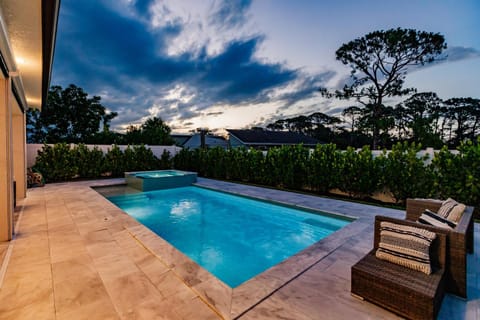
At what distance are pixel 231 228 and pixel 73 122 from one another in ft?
72.3

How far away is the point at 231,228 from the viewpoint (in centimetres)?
566

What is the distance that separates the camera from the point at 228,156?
11484 millimetres

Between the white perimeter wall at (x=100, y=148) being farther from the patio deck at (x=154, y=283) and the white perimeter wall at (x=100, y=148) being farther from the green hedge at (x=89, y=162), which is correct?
the patio deck at (x=154, y=283)

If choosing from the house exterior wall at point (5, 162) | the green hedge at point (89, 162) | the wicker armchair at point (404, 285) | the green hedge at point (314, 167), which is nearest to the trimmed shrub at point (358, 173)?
the green hedge at point (314, 167)

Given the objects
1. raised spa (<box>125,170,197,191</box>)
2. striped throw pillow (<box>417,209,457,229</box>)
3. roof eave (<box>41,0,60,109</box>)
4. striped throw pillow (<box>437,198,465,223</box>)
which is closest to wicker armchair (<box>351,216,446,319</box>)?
striped throw pillow (<box>417,209,457,229</box>)

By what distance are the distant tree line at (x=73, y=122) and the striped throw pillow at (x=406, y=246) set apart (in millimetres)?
19486

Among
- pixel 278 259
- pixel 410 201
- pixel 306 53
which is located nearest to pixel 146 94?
pixel 306 53

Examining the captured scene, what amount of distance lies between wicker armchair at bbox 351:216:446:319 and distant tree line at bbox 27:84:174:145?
63.8 feet

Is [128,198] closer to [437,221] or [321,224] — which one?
[321,224]

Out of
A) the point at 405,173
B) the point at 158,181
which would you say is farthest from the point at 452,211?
the point at 158,181

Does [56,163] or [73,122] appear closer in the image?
[56,163]

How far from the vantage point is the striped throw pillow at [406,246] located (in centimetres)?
209

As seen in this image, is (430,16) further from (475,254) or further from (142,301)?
(142,301)

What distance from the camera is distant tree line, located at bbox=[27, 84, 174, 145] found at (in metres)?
19.0
